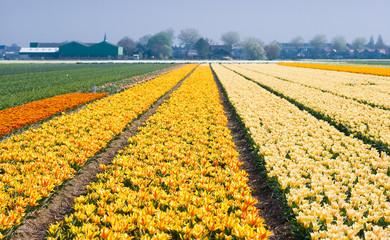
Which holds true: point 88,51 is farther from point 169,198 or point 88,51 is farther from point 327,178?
point 327,178

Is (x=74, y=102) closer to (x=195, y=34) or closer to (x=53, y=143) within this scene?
(x=53, y=143)

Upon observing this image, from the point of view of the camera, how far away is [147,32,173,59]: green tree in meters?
135

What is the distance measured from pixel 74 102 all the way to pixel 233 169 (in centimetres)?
1215

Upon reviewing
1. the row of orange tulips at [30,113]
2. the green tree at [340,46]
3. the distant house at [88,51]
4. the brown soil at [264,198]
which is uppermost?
the green tree at [340,46]

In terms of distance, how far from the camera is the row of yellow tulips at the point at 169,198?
13.3 ft

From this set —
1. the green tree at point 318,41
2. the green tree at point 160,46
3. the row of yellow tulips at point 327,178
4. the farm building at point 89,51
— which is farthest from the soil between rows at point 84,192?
the green tree at point 318,41

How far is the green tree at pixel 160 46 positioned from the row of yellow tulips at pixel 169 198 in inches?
5134

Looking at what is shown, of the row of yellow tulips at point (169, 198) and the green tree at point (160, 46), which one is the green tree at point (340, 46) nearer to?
the green tree at point (160, 46)

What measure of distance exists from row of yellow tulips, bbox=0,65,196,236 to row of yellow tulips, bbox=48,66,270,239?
0.76 metres

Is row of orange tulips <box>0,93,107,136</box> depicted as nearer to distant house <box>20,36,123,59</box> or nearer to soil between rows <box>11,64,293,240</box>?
soil between rows <box>11,64,293,240</box>

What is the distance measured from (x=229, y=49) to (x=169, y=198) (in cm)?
16459

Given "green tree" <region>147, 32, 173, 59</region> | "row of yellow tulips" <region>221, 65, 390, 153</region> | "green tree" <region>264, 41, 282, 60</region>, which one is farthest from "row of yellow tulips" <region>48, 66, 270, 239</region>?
"green tree" <region>264, 41, 282, 60</region>

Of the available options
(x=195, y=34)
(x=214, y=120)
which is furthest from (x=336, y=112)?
(x=195, y=34)

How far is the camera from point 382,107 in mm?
14492
